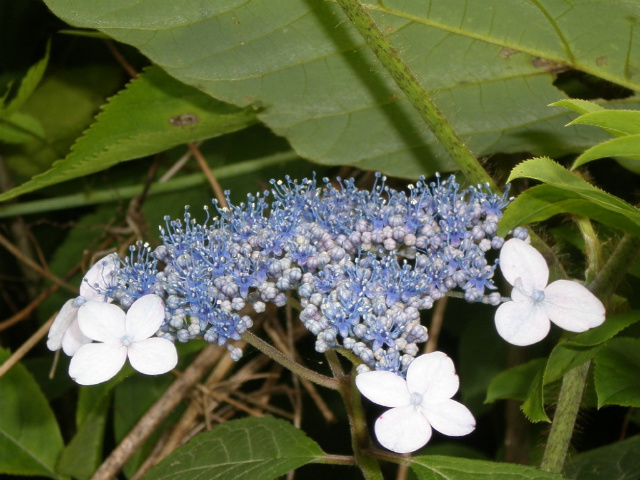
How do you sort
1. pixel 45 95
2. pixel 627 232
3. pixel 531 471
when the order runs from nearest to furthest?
pixel 531 471 → pixel 627 232 → pixel 45 95

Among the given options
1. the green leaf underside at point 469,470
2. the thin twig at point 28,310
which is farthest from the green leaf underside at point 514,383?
the thin twig at point 28,310

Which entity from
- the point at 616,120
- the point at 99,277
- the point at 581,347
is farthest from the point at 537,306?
the point at 99,277

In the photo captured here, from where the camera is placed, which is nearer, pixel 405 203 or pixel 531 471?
pixel 531 471

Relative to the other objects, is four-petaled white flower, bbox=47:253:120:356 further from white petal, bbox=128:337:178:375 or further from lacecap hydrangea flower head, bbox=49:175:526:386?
white petal, bbox=128:337:178:375

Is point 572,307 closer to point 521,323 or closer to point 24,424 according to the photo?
point 521,323

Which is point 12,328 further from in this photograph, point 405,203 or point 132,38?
point 405,203

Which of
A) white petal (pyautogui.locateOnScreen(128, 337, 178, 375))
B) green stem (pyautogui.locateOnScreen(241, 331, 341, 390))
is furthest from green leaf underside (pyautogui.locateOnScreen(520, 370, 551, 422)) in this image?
white petal (pyautogui.locateOnScreen(128, 337, 178, 375))

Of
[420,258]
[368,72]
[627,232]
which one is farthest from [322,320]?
[368,72]

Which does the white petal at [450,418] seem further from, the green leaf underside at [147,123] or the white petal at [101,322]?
the green leaf underside at [147,123]
